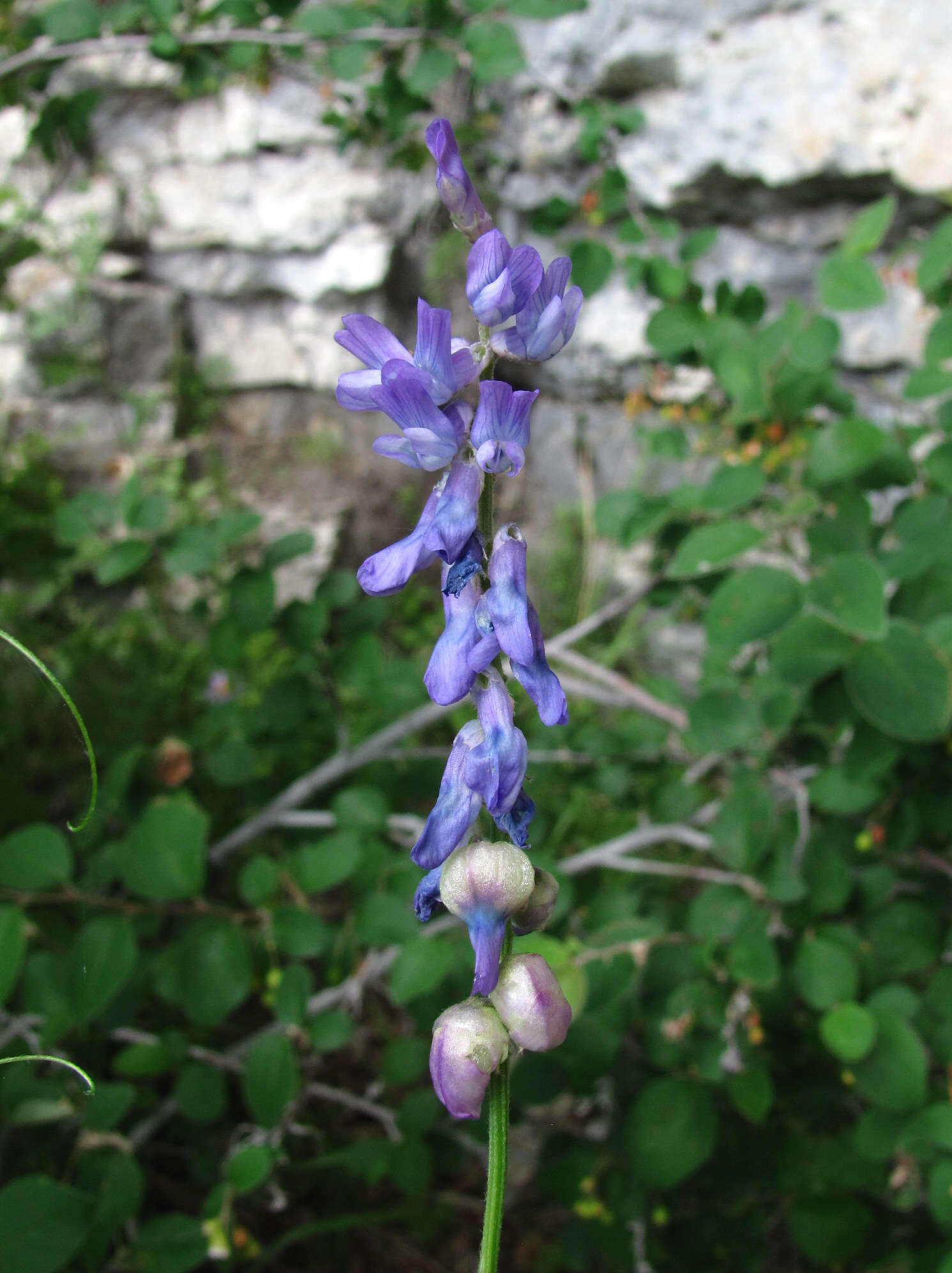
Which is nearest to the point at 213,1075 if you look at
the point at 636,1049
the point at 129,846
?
the point at 129,846

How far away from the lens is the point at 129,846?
122cm

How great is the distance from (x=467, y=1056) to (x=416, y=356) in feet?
1.33

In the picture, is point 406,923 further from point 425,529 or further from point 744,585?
point 425,529

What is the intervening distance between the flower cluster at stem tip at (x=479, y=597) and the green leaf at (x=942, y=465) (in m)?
0.93

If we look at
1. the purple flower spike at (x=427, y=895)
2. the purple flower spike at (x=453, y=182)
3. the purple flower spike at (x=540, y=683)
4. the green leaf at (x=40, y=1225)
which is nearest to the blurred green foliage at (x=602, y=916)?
the green leaf at (x=40, y=1225)

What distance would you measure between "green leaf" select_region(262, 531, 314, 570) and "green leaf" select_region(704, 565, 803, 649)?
63cm

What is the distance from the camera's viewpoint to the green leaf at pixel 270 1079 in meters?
1.17

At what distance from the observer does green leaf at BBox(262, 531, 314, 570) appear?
1435mm

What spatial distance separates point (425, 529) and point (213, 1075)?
1.09m

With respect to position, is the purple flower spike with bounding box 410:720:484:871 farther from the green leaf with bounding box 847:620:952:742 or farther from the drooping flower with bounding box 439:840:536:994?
the green leaf with bounding box 847:620:952:742

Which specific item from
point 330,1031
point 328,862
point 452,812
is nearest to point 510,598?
point 452,812

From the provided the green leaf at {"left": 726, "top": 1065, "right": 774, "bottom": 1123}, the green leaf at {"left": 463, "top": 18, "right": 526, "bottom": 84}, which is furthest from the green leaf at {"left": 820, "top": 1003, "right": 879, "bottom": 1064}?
the green leaf at {"left": 463, "top": 18, "right": 526, "bottom": 84}

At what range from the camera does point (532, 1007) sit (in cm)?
52

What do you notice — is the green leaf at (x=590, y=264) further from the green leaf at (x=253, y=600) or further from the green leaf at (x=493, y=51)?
the green leaf at (x=253, y=600)
